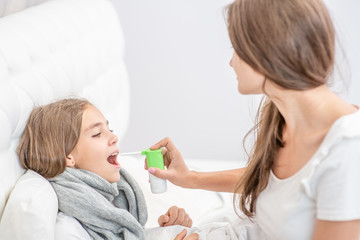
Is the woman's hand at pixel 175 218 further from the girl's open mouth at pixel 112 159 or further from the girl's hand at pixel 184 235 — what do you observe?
the girl's open mouth at pixel 112 159

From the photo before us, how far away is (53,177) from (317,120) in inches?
28.0

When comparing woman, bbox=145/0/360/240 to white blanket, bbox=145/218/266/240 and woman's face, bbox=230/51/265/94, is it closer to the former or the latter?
woman's face, bbox=230/51/265/94

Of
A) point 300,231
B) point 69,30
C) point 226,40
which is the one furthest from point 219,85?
point 300,231

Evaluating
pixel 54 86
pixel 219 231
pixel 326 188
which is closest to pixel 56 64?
pixel 54 86

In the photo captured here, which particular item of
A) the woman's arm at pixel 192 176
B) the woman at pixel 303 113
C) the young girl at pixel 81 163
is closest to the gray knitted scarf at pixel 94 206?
the young girl at pixel 81 163

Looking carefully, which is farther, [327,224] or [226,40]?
[226,40]

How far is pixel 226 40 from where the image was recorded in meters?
3.05

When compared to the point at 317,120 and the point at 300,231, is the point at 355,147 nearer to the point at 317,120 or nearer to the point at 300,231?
the point at 317,120

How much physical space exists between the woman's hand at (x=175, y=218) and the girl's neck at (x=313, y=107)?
0.58 m

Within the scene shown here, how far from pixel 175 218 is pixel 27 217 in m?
0.55

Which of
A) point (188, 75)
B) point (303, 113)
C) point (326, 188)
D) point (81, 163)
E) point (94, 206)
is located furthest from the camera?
point (188, 75)

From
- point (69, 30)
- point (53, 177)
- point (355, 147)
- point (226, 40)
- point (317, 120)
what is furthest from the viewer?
point (226, 40)

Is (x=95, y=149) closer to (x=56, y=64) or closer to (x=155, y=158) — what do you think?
(x=155, y=158)

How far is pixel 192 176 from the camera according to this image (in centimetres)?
179
